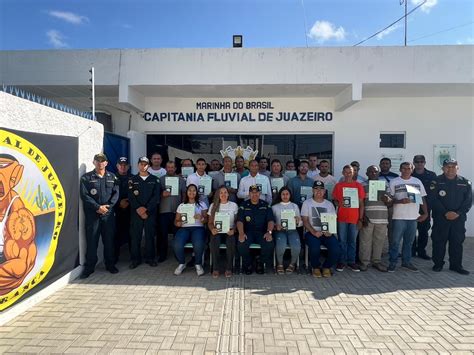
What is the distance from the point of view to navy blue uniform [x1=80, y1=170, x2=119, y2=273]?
4344 mm

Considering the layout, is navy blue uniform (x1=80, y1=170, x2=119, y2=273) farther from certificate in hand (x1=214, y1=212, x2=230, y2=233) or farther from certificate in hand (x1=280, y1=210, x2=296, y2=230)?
certificate in hand (x1=280, y1=210, x2=296, y2=230)

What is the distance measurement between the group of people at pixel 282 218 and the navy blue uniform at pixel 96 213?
1 centimetres

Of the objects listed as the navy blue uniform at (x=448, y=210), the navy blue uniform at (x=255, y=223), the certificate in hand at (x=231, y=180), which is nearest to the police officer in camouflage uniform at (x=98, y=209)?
the certificate in hand at (x=231, y=180)

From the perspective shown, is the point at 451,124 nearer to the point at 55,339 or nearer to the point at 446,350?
the point at 446,350

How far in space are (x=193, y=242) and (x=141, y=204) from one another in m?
1.10

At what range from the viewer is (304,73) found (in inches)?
242

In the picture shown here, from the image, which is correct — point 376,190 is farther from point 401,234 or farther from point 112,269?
point 112,269

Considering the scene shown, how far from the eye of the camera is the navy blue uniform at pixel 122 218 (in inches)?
198

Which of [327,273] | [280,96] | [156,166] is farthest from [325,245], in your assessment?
[280,96]

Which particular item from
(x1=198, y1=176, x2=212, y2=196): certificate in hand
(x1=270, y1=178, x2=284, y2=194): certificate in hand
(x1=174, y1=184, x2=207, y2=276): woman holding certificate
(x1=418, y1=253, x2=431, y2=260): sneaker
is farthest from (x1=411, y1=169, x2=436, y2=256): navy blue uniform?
(x1=174, y1=184, x2=207, y2=276): woman holding certificate

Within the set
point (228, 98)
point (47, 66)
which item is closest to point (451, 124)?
point (228, 98)

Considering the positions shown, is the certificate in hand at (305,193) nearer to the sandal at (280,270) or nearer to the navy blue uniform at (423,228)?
the sandal at (280,270)

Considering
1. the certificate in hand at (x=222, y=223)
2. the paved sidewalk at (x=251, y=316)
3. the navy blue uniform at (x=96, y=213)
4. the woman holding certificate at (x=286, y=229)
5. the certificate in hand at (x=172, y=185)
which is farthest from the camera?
the certificate in hand at (x=172, y=185)

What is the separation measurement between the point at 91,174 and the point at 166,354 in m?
2.88
